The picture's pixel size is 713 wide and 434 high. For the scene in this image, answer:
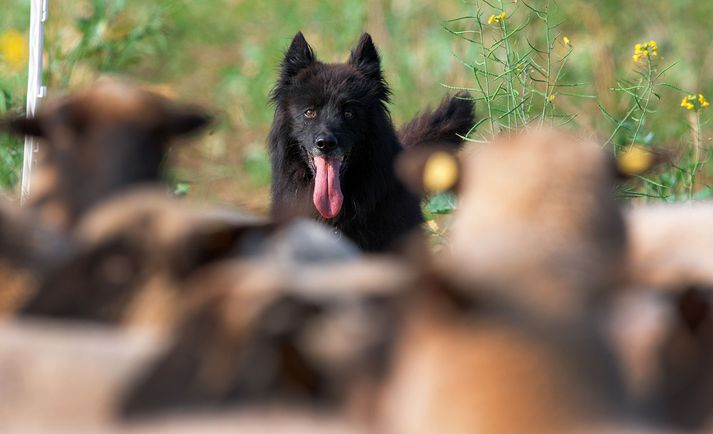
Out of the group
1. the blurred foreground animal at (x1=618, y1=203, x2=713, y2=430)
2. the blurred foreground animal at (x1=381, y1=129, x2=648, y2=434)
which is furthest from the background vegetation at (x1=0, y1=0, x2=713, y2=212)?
the blurred foreground animal at (x1=381, y1=129, x2=648, y2=434)

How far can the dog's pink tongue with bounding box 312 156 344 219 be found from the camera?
6480 millimetres

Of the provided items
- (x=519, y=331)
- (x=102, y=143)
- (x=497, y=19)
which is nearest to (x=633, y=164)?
(x=519, y=331)

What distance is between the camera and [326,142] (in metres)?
6.44

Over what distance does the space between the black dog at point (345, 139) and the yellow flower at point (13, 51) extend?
2.98 m

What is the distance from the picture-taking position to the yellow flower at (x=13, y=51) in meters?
8.92

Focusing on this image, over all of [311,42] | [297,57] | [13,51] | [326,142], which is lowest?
[326,142]

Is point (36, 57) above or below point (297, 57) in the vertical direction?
below

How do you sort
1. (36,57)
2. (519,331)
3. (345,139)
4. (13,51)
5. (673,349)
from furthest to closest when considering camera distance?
(13,51), (345,139), (36,57), (673,349), (519,331)

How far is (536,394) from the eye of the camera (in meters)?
2.26

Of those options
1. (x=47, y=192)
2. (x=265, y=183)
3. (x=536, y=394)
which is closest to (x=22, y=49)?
(x=265, y=183)

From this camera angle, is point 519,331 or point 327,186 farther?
point 327,186

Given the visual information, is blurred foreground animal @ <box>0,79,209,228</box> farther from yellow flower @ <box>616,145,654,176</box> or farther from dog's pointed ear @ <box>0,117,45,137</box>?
yellow flower @ <box>616,145,654,176</box>

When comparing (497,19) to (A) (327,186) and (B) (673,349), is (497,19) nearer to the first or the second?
(A) (327,186)

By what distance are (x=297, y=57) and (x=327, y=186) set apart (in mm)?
760
